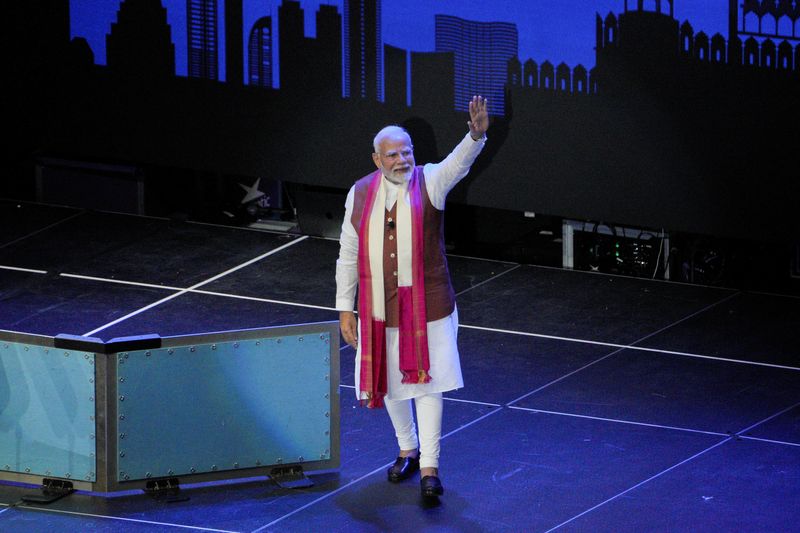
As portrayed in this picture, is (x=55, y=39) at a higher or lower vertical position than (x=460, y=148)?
higher

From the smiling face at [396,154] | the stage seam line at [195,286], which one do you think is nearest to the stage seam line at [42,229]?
the stage seam line at [195,286]

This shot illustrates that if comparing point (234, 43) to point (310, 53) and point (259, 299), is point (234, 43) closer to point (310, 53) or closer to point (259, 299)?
point (310, 53)

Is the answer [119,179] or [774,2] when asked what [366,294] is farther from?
[119,179]

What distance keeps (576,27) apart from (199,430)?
13.5 ft

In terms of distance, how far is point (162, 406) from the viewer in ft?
22.1

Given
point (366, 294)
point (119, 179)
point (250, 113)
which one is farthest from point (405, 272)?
point (119, 179)

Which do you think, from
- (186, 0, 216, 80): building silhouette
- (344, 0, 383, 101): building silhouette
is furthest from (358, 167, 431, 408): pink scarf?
(186, 0, 216, 80): building silhouette

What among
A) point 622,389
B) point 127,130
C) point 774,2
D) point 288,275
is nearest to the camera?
point 622,389

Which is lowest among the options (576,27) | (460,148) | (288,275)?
(288,275)

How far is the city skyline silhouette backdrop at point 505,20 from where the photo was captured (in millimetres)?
9391

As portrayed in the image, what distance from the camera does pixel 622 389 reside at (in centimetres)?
819

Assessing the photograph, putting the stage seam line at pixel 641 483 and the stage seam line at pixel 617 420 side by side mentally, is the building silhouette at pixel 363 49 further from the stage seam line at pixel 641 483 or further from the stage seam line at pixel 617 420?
the stage seam line at pixel 641 483

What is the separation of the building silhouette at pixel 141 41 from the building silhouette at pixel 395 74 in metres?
1.74

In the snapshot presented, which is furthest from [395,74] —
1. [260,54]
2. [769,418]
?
[769,418]
